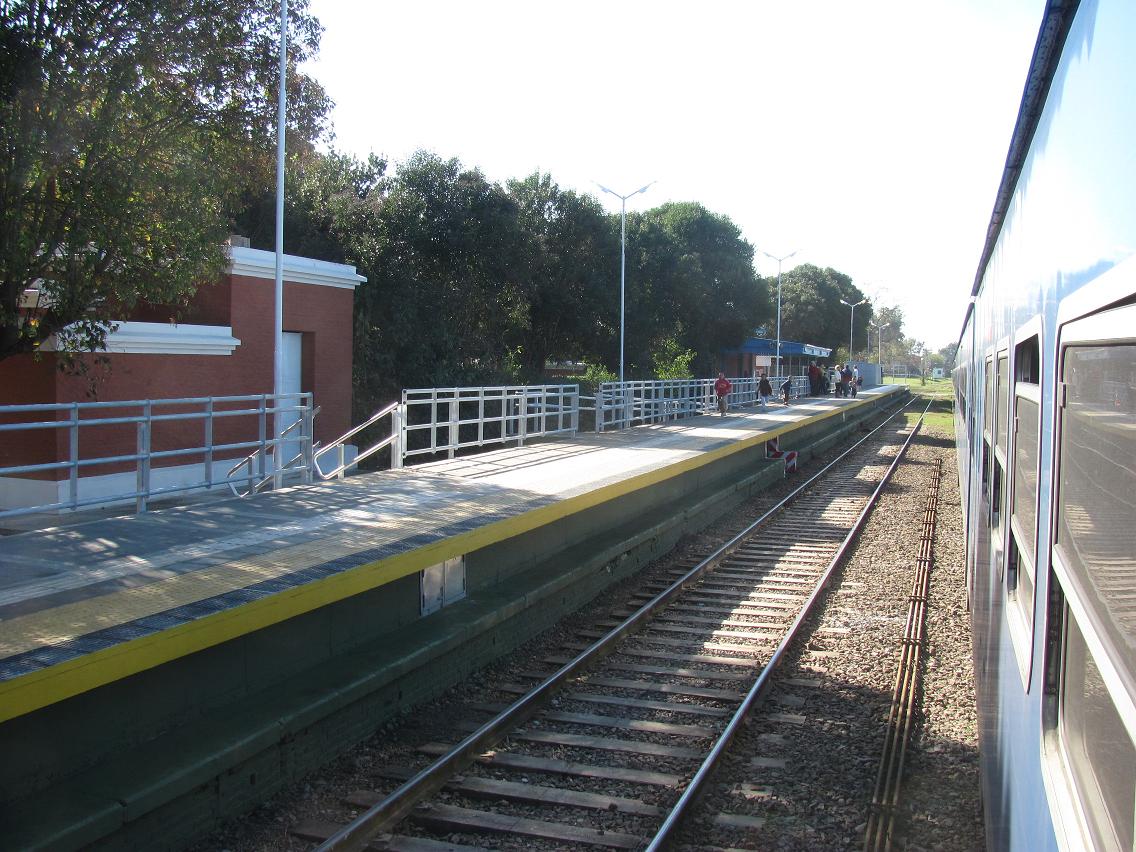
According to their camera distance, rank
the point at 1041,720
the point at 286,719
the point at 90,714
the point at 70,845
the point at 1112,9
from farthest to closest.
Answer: the point at 286,719, the point at 90,714, the point at 70,845, the point at 1041,720, the point at 1112,9

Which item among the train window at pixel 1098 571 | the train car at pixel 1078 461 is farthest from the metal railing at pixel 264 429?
the train window at pixel 1098 571

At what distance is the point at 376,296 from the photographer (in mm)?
31750

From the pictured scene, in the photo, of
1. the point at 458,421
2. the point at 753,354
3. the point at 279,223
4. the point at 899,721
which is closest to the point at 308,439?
the point at 458,421

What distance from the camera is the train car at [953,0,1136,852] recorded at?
1.47 m

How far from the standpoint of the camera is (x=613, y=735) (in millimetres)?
6977

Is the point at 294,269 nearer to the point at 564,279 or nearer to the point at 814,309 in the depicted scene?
the point at 564,279

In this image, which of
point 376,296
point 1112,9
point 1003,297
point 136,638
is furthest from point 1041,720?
point 376,296

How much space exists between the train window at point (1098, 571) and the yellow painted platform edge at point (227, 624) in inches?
170

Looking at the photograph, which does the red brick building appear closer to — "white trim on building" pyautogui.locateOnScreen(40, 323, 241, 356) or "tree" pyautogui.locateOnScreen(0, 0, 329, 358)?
"white trim on building" pyautogui.locateOnScreen(40, 323, 241, 356)

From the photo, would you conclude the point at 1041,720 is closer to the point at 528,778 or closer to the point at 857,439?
the point at 528,778

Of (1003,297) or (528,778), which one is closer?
(1003,297)

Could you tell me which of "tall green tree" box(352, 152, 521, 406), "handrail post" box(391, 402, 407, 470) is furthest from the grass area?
"handrail post" box(391, 402, 407, 470)

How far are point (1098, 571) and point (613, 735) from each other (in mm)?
5758

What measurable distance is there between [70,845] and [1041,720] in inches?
163
